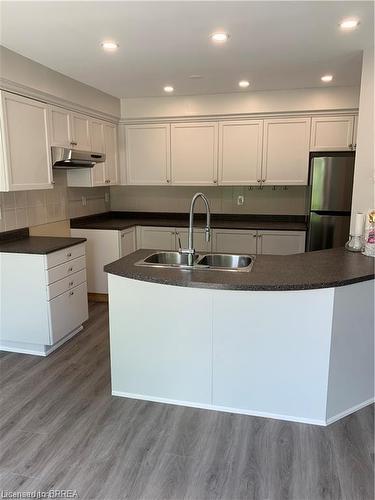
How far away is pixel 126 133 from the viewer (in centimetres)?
469

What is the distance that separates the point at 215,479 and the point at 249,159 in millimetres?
3443

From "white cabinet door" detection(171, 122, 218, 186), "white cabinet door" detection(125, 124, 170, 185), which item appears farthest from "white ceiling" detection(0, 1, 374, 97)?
"white cabinet door" detection(125, 124, 170, 185)

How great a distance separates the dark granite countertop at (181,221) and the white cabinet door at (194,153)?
54 centimetres

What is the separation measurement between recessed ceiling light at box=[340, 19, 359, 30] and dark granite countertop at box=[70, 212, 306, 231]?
219 cm

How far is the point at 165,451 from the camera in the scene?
2.00m

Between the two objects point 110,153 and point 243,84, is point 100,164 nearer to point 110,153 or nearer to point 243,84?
point 110,153

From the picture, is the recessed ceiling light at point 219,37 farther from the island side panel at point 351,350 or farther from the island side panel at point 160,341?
the island side panel at point 351,350

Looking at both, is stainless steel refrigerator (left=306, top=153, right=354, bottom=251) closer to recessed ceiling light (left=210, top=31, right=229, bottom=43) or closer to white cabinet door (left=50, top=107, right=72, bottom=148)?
recessed ceiling light (left=210, top=31, right=229, bottom=43)

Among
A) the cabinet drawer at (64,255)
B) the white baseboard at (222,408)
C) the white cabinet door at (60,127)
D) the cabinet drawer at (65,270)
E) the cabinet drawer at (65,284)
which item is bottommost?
the white baseboard at (222,408)

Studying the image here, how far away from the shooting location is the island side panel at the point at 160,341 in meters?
2.28

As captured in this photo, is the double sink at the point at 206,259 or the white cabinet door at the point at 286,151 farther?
the white cabinet door at the point at 286,151

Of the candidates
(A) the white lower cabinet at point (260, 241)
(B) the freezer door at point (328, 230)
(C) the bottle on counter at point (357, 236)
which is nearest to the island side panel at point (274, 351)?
(C) the bottle on counter at point (357, 236)

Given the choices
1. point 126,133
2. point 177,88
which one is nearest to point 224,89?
point 177,88

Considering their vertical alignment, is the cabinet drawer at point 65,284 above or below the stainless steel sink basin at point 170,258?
below
